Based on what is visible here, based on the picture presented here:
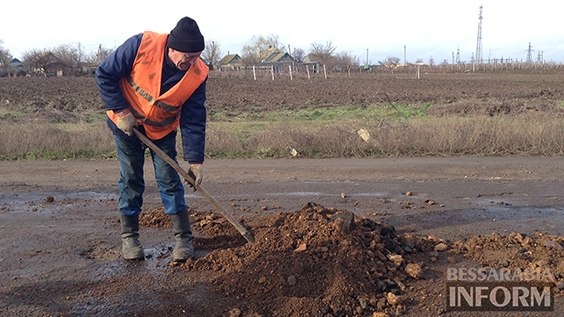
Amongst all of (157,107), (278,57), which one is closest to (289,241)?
(157,107)

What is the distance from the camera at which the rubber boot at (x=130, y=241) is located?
4.70 meters

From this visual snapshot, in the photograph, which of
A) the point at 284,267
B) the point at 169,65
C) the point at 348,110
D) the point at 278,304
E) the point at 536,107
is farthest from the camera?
the point at 348,110

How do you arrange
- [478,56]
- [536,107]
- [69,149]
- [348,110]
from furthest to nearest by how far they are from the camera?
1. [478,56]
2. [348,110]
3. [536,107]
4. [69,149]

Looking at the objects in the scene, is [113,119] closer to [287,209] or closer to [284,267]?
[284,267]

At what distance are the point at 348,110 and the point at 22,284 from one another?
56.4ft

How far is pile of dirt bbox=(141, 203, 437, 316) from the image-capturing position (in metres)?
3.70

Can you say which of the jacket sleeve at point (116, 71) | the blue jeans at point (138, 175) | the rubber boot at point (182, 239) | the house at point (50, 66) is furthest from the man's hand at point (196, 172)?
the house at point (50, 66)

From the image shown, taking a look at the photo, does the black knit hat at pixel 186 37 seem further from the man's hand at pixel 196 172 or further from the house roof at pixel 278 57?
the house roof at pixel 278 57

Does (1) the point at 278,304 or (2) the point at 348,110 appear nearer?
(1) the point at 278,304

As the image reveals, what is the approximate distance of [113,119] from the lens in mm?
4625

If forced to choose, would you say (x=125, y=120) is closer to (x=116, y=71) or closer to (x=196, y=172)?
(x=116, y=71)

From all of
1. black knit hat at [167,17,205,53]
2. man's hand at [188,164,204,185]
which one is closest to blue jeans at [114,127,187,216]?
man's hand at [188,164,204,185]

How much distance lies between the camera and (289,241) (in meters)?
4.52

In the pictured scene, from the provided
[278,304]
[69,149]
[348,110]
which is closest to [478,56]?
[348,110]
